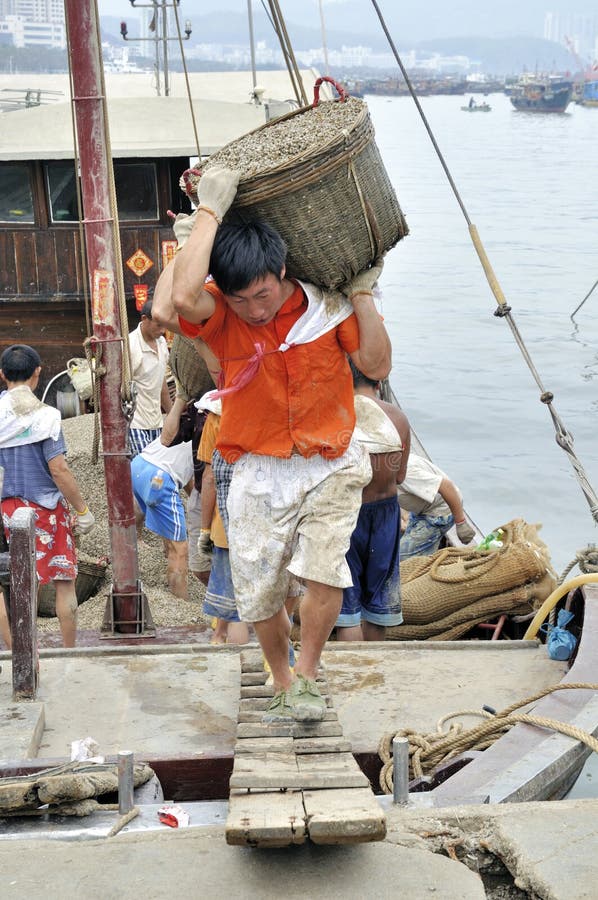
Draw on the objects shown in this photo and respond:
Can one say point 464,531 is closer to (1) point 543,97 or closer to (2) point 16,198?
(2) point 16,198

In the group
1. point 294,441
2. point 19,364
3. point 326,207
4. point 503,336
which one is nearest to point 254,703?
point 294,441

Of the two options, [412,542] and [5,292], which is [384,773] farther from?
[5,292]

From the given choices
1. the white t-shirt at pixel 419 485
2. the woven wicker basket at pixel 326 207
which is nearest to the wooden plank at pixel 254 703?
the woven wicker basket at pixel 326 207

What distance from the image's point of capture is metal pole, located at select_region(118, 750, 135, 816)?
3.46 metres

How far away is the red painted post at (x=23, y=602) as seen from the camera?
441cm

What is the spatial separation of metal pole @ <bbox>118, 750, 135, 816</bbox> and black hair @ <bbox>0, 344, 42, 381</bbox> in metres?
3.17

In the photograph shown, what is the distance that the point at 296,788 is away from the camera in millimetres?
3426

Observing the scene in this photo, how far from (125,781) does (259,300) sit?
151 cm

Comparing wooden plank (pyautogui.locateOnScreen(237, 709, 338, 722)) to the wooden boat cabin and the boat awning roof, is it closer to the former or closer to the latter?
the wooden boat cabin

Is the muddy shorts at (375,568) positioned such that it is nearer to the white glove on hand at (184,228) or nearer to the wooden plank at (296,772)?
the wooden plank at (296,772)

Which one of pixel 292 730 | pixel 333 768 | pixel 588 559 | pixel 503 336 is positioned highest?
pixel 333 768

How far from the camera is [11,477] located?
635 centimetres

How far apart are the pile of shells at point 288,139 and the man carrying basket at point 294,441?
0.29 meters

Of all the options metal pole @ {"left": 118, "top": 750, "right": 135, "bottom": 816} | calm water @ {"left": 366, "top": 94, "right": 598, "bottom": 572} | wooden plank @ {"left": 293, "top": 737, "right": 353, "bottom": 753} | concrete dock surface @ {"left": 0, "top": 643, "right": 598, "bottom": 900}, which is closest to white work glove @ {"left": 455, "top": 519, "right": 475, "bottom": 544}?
concrete dock surface @ {"left": 0, "top": 643, "right": 598, "bottom": 900}
